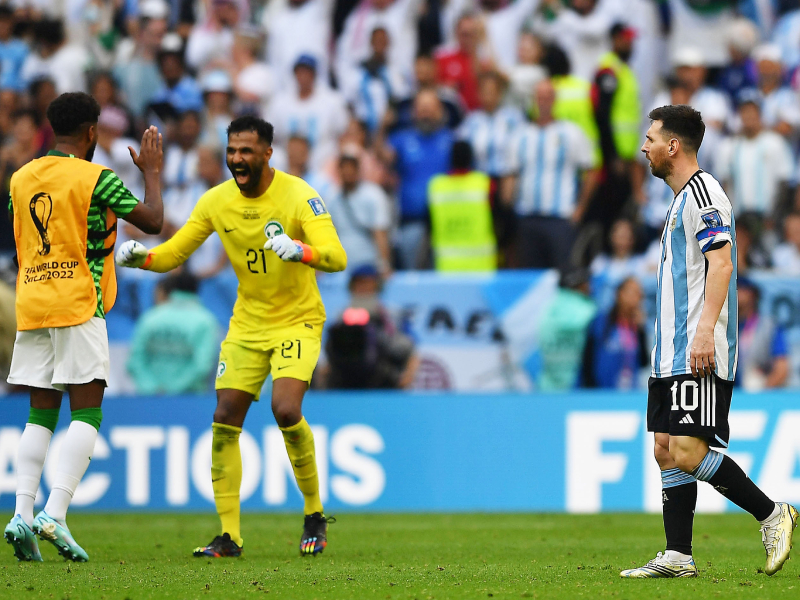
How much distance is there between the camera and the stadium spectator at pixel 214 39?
1616 cm

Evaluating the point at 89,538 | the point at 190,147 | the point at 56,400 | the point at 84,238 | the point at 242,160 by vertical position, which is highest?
the point at 190,147

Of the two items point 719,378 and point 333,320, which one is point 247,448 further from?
point 719,378

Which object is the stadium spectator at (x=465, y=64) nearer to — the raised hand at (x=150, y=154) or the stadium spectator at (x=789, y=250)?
the stadium spectator at (x=789, y=250)

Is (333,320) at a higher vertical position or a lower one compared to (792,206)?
lower

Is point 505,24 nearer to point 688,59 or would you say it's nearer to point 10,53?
point 688,59

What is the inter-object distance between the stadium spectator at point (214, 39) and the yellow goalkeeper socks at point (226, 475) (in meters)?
9.50

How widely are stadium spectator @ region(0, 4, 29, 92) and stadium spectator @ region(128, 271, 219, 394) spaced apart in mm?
5139

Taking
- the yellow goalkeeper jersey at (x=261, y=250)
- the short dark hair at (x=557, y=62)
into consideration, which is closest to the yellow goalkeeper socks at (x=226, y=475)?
the yellow goalkeeper jersey at (x=261, y=250)

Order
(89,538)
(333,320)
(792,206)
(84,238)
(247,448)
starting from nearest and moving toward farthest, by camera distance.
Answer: (84,238) → (89,538) → (247,448) → (333,320) → (792,206)

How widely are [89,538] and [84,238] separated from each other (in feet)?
9.55

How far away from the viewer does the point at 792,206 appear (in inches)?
539

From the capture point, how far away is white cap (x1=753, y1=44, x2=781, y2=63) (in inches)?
579

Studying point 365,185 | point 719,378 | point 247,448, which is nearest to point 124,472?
point 247,448

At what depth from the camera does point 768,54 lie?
48.4 ft
